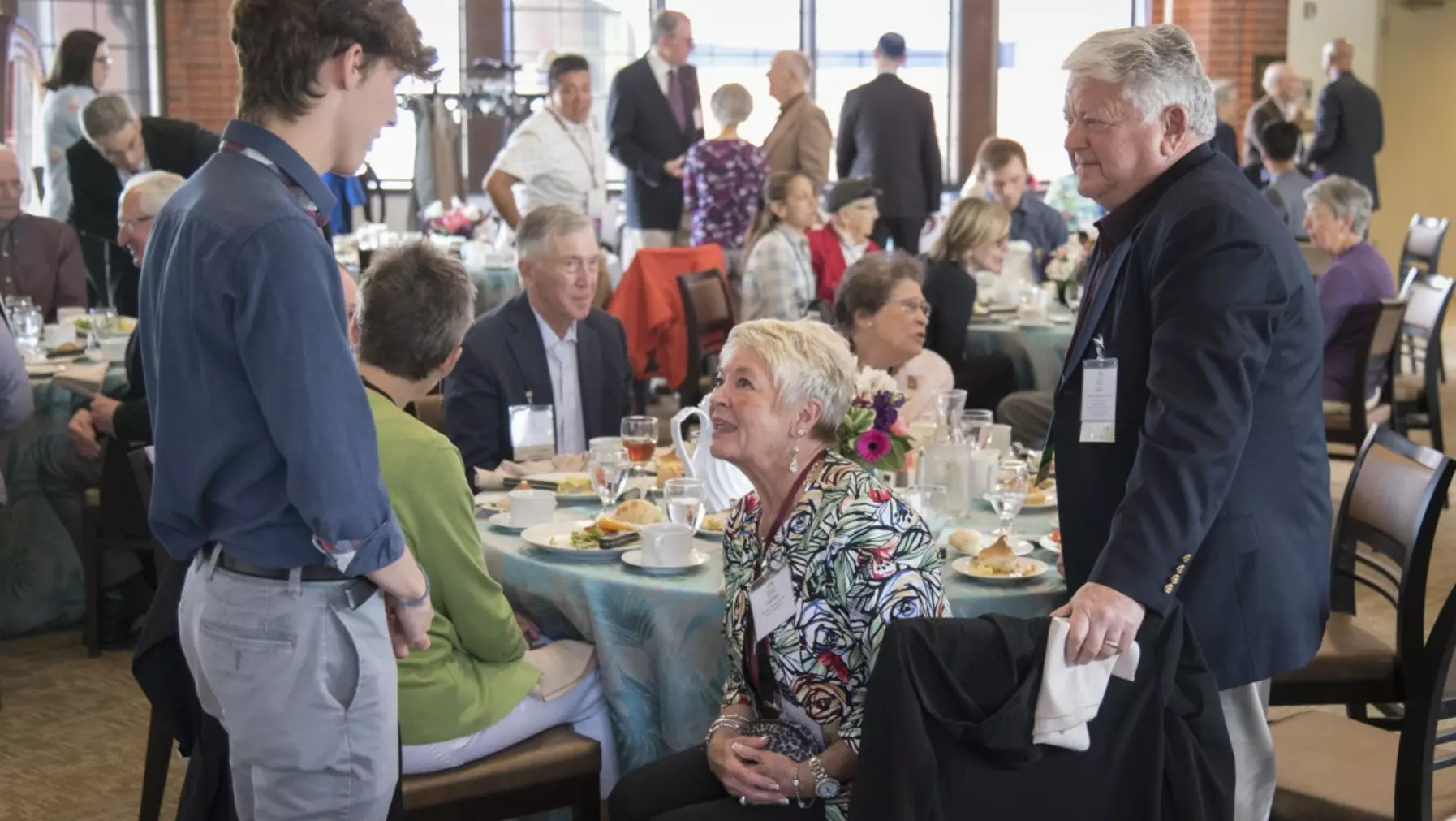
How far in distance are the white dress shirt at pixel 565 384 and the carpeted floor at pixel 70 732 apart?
1.27m

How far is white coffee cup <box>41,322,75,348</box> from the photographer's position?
5484 mm

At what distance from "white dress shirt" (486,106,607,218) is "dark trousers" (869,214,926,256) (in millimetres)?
1914

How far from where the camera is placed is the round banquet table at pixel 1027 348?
19.9ft

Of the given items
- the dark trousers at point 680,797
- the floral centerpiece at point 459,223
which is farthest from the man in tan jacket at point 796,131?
the dark trousers at point 680,797

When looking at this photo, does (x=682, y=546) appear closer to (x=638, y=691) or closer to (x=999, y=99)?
(x=638, y=691)

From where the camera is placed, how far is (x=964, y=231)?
5926 millimetres

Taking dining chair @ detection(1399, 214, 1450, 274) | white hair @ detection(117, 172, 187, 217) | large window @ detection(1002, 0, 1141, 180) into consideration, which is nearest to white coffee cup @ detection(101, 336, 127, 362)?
white hair @ detection(117, 172, 187, 217)

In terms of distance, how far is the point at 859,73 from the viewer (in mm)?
A: 12750

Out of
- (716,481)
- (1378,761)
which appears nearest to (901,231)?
(716,481)

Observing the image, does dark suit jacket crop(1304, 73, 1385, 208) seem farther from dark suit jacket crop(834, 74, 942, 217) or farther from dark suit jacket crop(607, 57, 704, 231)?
dark suit jacket crop(607, 57, 704, 231)

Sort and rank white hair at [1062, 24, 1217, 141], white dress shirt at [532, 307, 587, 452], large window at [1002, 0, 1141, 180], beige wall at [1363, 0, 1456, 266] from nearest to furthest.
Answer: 1. white hair at [1062, 24, 1217, 141]
2. white dress shirt at [532, 307, 587, 452]
3. large window at [1002, 0, 1141, 180]
4. beige wall at [1363, 0, 1456, 266]

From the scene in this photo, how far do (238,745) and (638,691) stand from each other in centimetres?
89

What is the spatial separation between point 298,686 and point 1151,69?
1405 millimetres

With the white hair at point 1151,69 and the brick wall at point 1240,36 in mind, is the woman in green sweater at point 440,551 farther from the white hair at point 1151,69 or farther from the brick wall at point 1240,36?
the brick wall at point 1240,36
